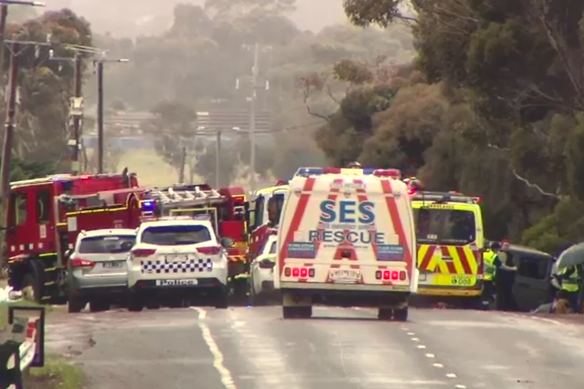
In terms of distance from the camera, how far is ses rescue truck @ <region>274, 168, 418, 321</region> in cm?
2423

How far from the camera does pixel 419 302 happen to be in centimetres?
3331

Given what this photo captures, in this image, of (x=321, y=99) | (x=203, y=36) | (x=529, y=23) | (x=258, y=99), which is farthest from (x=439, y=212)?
(x=203, y=36)

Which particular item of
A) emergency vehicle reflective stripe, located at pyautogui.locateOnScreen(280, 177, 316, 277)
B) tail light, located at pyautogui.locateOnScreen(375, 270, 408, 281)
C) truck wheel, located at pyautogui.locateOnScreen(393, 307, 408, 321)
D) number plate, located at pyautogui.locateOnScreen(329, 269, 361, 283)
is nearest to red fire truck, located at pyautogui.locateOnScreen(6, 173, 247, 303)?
truck wheel, located at pyautogui.locateOnScreen(393, 307, 408, 321)

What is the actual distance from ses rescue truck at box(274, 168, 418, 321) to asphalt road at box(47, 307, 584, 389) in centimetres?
67

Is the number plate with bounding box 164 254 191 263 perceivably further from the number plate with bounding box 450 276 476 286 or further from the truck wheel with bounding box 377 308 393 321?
the number plate with bounding box 450 276 476 286

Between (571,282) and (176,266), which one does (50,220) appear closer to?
(176,266)

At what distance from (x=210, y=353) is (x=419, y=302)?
48.3ft

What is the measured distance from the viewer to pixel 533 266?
35500 mm

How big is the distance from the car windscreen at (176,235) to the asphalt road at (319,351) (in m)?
2.88

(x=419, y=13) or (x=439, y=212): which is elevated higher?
(x=419, y=13)

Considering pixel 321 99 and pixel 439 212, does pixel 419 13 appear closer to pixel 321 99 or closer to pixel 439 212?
pixel 439 212

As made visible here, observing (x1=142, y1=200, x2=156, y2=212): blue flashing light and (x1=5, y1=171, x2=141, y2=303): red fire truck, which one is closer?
(x1=142, y1=200, x2=156, y2=212): blue flashing light

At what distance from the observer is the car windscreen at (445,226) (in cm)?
→ 3177

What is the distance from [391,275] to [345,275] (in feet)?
2.35
